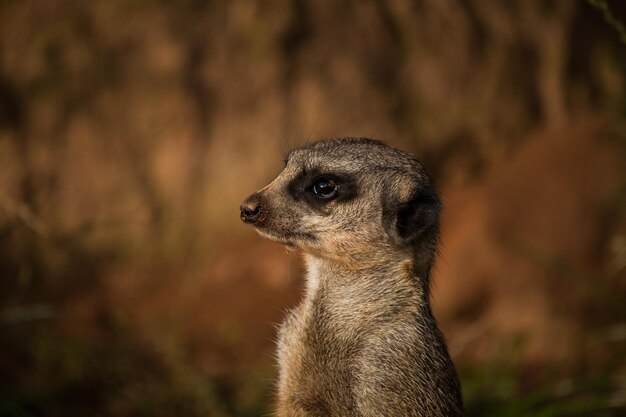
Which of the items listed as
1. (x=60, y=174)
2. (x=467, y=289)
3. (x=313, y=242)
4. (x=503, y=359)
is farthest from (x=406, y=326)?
(x=60, y=174)

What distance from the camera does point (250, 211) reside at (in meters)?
2.51

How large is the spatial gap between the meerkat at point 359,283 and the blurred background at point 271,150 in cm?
217

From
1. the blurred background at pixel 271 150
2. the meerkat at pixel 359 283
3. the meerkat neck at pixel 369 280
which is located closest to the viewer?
the meerkat at pixel 359 283

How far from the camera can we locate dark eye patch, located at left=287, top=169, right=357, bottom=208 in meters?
2.62

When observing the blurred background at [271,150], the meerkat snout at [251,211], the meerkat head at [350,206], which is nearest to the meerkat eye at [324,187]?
the meerkat head at [350,206]

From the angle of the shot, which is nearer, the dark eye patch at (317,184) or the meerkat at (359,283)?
the meerkat at (359,283)

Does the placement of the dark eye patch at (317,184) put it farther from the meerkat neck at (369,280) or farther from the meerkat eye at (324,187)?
the meerkat neck at (369,280)

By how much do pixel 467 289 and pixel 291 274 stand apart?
3.43ft

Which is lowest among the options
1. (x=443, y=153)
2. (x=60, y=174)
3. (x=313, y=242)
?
(x=313, y=242)

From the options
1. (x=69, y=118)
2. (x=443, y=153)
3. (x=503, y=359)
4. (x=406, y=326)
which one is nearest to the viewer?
(x=406, y=326)

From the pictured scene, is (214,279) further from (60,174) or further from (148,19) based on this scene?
(148,19)

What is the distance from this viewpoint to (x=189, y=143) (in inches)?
200

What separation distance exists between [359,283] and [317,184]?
12.6 inches

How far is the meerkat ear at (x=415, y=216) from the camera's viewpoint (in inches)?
102
